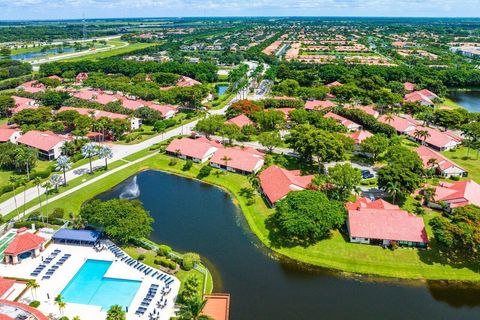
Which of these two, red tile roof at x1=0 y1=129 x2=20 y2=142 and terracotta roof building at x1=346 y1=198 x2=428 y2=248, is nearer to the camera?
A: terracotta roof building at x1=346 y1=198 x2=428 y2=248

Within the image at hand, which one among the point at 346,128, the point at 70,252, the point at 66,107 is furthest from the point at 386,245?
the point at 66,107

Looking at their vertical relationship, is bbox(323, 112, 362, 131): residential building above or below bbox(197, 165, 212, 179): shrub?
above

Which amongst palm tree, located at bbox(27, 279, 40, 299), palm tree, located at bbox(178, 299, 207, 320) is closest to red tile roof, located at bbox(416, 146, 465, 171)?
palm tree, located at bbox(178, 299, 207, 320)

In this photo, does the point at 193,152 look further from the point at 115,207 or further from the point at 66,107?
the point at 66,107

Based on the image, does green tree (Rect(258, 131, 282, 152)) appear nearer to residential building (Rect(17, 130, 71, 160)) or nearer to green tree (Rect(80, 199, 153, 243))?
green tree (Rect(80, 199, 153, 243))

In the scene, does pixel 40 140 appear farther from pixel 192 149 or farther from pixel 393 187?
pixel 393 187

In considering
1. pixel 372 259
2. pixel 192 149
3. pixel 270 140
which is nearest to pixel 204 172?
pixel 192 149
